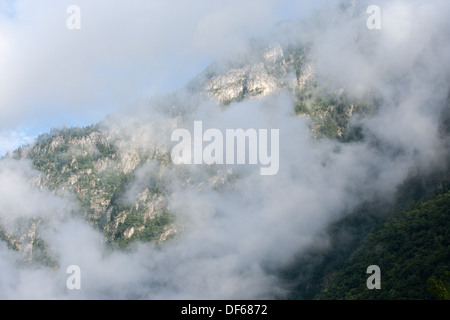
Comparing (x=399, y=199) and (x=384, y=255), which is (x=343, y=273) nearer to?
(x=384, y=255)

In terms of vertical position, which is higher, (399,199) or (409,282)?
(399,199)
